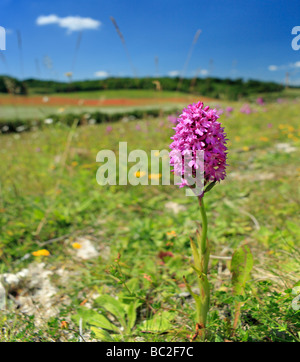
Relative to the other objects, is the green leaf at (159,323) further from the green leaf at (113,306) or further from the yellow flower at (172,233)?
the yellow flower at (172,233)

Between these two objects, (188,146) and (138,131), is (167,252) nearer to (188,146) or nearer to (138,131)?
(188,146)

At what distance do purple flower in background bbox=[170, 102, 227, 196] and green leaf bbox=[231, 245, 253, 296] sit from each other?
1.44 feet

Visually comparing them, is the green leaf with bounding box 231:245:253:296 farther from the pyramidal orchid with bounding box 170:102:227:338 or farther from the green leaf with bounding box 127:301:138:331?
the green leaf with bounding box 127:301:138:331

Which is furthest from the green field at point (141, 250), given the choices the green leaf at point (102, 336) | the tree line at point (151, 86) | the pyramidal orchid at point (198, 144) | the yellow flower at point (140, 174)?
the tree line at point (151, 86)

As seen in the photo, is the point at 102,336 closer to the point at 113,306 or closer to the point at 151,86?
the point at 113,306

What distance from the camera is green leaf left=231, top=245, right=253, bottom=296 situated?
126cm

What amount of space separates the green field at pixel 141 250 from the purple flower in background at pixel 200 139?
571mm

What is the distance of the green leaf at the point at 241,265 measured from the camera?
4.14ft

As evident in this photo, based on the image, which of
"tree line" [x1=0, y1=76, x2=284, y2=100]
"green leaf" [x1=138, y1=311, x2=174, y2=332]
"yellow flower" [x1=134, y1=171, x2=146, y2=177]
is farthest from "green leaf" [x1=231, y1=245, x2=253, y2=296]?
"yellow flower" [x1=134, y1=171, x2=146, y2=177]

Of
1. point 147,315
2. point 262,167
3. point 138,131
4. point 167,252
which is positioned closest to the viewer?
point 147,315

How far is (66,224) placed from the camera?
2516 mm

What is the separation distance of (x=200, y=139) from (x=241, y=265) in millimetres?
654

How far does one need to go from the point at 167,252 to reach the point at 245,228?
677 mm

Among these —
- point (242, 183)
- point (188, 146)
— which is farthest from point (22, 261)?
point (242, 183)
